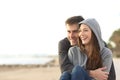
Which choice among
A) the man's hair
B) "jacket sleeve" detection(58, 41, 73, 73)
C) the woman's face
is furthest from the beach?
the woman's face

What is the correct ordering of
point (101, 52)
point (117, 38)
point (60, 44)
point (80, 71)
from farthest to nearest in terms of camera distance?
1. point (117, 38)
2. point (60, 44)
3. point (101, 52)
4. point (80, 71)

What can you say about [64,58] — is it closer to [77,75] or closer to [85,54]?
[85,54]

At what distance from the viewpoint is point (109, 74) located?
5.42 m

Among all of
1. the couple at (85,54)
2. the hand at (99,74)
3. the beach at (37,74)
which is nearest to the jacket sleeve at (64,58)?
the couple at (85,54)

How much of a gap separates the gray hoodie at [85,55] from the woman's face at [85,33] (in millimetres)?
43

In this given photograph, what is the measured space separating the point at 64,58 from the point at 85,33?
1.53 ft

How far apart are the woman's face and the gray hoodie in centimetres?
4

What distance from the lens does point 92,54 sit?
5.12 meters

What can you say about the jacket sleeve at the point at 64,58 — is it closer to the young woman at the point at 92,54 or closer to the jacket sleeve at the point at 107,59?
the young woman at the point at 92,54

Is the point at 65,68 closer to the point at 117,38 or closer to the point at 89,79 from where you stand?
the point at 89,79

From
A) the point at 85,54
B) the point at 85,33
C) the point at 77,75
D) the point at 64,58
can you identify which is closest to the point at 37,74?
the point at 64,58

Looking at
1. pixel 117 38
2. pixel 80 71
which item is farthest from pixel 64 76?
pixel 117 38

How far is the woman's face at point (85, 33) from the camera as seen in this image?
509 cm

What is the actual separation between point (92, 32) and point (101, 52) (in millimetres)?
253
